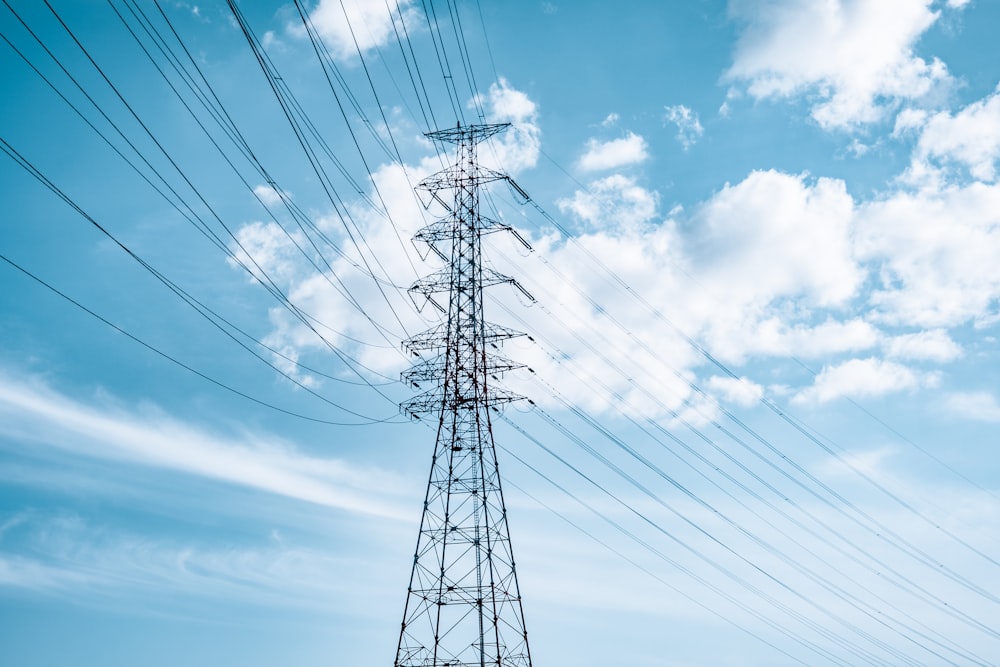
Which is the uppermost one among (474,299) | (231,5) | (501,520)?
(474,299)

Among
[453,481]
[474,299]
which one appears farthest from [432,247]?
[453,481]

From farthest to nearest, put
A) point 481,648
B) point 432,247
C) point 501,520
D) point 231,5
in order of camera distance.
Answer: point 432,247 → point 501,520 → point 481,648 → point 231,5

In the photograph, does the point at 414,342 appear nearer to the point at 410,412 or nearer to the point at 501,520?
the point at 410,412

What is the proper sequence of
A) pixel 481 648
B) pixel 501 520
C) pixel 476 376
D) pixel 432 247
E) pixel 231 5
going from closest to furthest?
pixel 231 5
pixel 481 648
pixel 501 520
pixel 476 376
pixel 432 247

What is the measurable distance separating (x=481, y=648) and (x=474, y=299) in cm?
1531

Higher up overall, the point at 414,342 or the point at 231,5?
the point at 414,342

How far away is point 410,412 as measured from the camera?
37031 millimetres

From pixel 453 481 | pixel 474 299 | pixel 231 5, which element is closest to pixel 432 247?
pixel 474 299

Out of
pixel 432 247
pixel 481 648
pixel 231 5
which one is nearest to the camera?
pixel 231 5

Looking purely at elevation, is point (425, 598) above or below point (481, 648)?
above

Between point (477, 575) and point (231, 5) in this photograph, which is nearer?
point (231, 5)

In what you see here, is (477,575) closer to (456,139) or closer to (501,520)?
(501,520)

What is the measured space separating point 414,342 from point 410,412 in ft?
10.5

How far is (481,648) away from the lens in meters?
32.2
